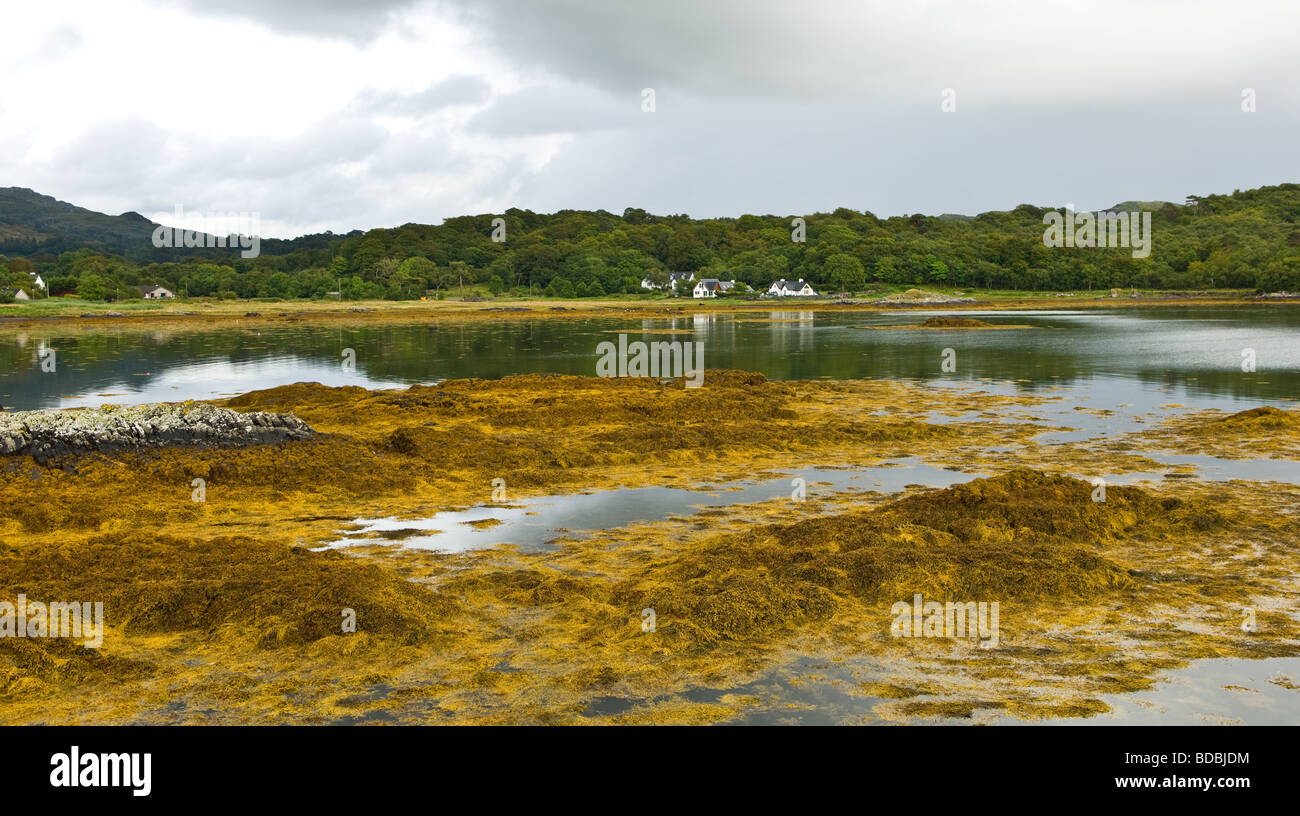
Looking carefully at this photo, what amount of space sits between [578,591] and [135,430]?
11804 millimetres

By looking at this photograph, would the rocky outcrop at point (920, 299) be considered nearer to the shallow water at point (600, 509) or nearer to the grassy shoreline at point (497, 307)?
the grassy shoreline at point (497, 307)

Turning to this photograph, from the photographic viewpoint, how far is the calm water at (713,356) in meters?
34.4

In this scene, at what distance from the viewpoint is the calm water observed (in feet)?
113

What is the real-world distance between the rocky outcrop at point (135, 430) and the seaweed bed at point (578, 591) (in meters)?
0.36

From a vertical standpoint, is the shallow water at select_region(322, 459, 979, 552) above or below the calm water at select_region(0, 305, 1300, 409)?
below

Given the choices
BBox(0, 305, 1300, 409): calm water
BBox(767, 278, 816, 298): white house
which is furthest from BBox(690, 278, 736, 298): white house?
BBox(0, 305, 1300, 409): calm water

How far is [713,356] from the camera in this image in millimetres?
48750

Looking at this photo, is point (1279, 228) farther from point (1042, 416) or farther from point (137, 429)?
point (137, 429)

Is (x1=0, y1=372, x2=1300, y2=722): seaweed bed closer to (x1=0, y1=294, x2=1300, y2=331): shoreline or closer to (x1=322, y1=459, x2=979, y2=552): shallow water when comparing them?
(x1=322, y1=459, x2=979, y2=552): shallow water

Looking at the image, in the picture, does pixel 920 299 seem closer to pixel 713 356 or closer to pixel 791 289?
pixel 791 289

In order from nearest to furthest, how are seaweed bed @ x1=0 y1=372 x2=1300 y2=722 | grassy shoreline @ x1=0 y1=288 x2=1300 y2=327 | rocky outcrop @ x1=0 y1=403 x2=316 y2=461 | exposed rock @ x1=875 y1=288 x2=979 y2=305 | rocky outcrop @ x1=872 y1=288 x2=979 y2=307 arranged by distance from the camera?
seaweed bed @ x1=0 y1=372 x2=1300 y2=722, rocky outcrop @ x1=0 y1=403 x2=316 y2=461, grassy shoreline @ x1=0 y1=288 x2=1300 y2=327, rocky outcrop @ x1=872 y1=288 x2=979 y2=307, exposed rock @ x1=875 y1=288 x2=979 y2=305

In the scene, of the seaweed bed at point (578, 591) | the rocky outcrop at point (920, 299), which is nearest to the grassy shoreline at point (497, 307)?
the rocky outcrop at point (920, 299)

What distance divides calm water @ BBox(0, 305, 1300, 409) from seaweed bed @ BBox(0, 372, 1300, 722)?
17.6 meters

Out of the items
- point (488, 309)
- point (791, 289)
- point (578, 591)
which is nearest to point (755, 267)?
point (791, 289)
